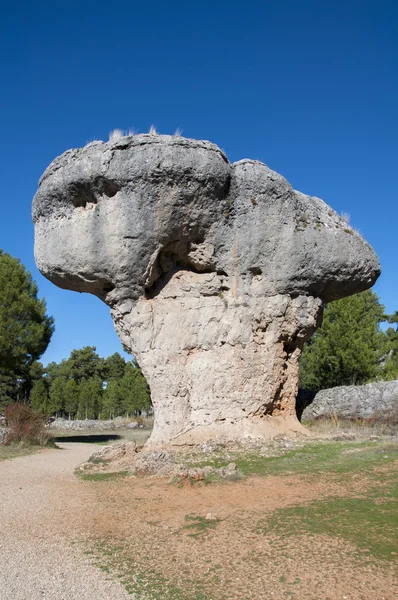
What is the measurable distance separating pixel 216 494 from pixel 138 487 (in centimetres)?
144

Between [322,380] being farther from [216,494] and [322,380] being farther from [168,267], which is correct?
[216,494]

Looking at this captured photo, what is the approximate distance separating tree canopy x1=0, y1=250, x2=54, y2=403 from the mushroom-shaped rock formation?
1020cm

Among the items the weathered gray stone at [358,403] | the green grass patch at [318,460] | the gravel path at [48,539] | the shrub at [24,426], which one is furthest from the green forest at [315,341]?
the gravel path at [48,539]

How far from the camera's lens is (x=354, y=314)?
23.2 metres

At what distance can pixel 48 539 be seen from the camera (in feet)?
17.3

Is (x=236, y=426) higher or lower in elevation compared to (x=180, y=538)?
higher

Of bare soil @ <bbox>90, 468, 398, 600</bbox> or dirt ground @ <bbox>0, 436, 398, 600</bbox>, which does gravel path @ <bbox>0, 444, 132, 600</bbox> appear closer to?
dirt ground @ <bbox>0, 436, 398, 600</bbox>

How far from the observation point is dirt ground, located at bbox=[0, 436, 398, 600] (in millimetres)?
3930

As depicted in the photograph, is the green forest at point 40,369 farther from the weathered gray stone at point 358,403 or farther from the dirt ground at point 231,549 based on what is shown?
the dirt ground at point 231,549

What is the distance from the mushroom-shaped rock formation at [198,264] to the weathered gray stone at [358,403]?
8.39 feet

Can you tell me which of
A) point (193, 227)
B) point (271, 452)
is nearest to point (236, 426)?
point (271, 452)

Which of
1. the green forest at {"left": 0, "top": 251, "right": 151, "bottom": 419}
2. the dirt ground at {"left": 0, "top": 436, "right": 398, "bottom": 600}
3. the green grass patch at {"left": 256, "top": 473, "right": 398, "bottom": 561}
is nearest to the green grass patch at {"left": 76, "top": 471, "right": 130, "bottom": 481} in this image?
the dirt ground at {"left": 0, "top": 436, "right": 398, "bottom": 600}

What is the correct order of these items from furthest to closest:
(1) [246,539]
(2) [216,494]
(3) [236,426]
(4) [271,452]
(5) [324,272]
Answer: (5) [324,272]
(3) [236,426]
(4) [271,452]
(2) [216,494]
(1) [246,539]

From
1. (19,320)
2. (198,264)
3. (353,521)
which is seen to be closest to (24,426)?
(198,264)
